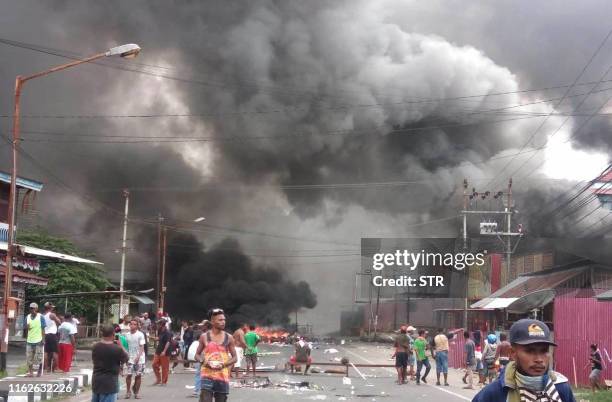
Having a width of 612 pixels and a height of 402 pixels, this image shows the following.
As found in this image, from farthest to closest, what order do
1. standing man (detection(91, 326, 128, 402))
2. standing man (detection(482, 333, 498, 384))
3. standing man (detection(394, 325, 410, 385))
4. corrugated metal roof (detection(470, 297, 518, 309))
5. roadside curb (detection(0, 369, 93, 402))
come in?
1. corrugated metal roof (detection(470, 297, 518, 309))
2. standing man (detection(394, 325, 410, 385))
3. standing man (detection(482, 333, 498, 384))
4. roadside curb (detection(0, 369, 93, 402))
5. standing man (detection(91, 326, 128, 402))

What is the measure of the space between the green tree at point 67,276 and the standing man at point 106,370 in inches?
1143

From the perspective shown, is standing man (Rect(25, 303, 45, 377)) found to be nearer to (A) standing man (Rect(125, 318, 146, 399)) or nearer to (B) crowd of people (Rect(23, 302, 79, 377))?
(B) crowd of people (Rect(23, 302, 79, 377))

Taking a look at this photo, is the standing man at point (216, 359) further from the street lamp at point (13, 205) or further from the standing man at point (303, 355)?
the standing man at point (303, 355)

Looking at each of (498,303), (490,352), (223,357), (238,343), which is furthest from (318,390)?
(498,303)

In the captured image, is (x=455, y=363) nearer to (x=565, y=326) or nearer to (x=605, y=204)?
(x=565, y=326)

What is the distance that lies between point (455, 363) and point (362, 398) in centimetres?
1352


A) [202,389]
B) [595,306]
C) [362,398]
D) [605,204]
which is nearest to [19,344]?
[362,398]

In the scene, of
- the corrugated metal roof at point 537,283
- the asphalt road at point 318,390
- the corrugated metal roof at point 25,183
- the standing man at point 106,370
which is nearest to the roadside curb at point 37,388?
the asphalt road at point 318,390

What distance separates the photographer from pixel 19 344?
92.6 ft

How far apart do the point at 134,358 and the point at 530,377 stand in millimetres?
11502

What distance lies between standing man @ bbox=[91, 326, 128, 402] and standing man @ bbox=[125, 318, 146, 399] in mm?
5322

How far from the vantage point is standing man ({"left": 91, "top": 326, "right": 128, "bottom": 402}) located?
27.6ft

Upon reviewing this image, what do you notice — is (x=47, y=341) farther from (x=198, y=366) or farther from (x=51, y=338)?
(x=198, y=366)

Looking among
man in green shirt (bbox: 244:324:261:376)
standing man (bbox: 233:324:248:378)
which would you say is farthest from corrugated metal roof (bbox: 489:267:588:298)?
standing man (bbox: 233:324:248:378)
